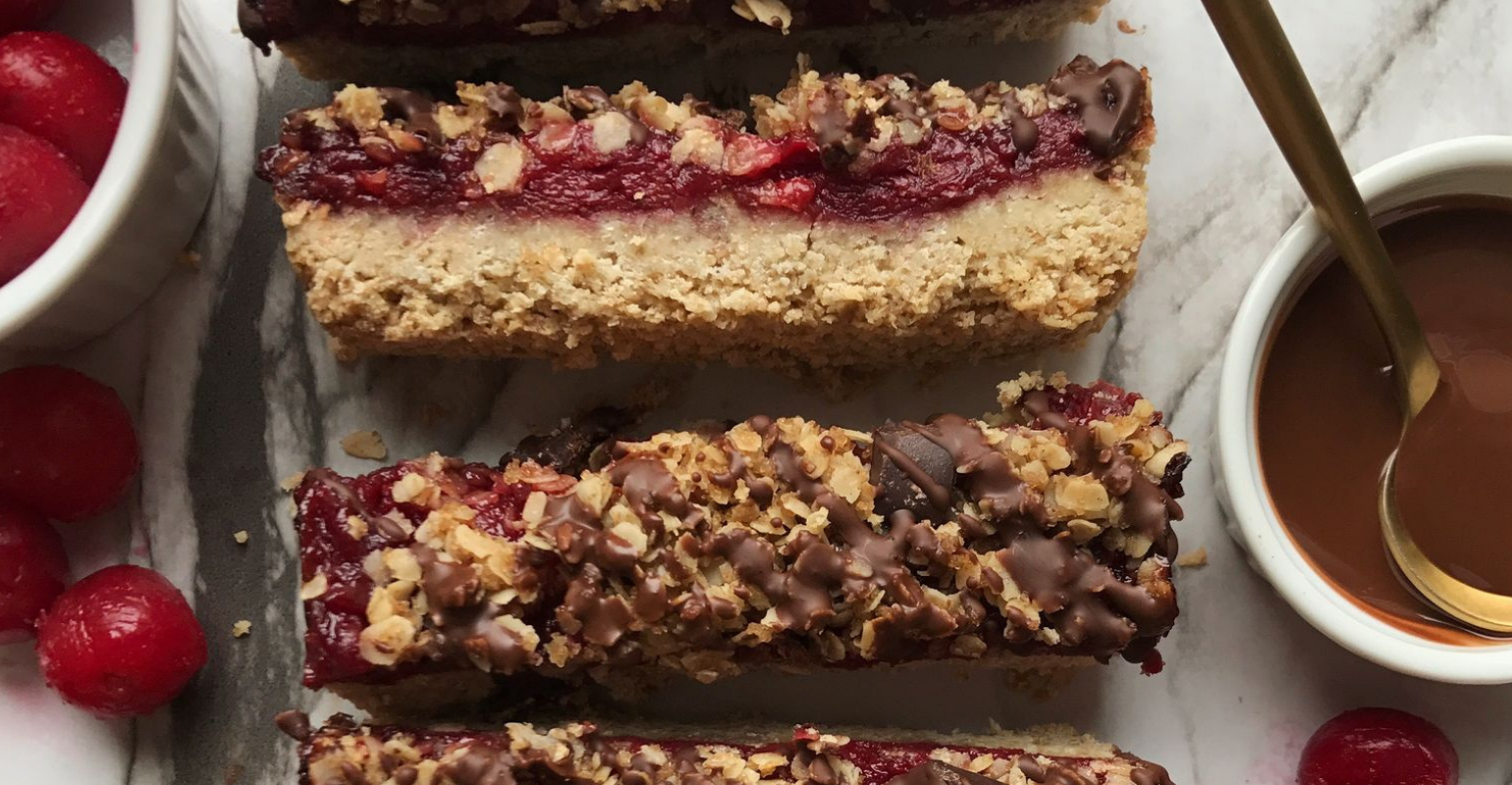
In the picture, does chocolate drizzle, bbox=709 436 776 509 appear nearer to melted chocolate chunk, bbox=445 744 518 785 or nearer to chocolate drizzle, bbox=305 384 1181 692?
chocolate drizzle, bbox=305 384 1181 692

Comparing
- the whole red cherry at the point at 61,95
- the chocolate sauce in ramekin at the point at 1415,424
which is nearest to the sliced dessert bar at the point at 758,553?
the chocolate sauce in ramekin at the point at 1415,424

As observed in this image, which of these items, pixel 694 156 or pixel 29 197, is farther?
pixel 694 156

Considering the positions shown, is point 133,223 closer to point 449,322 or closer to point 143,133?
point 143,133

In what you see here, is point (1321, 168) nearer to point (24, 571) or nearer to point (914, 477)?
point (914, 477)

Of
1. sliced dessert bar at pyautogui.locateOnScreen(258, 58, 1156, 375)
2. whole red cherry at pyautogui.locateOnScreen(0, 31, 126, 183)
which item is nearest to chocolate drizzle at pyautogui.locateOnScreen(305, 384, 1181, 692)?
sliced dessert bar at pyautogui.locateOnScreen(258, 58, 1156, 375)

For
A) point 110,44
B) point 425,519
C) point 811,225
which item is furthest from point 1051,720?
point 110,44

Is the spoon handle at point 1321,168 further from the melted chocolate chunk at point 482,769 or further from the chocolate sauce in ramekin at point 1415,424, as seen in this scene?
the melted chocolate chunk at point 482,769

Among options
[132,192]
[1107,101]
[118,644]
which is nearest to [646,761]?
[118,644]
